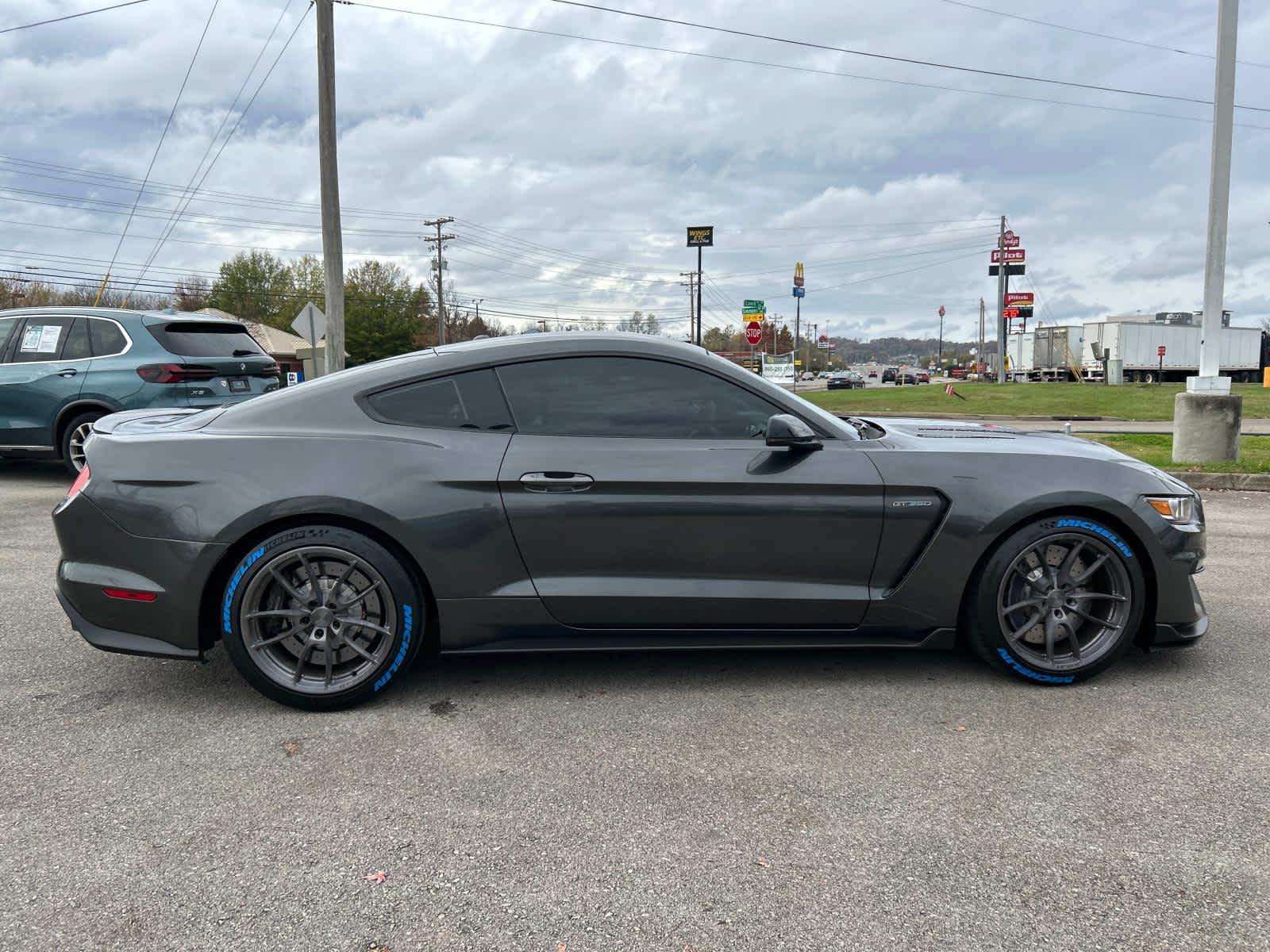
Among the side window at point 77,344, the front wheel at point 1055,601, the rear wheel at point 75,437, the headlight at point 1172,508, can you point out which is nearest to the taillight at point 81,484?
the front wheel at point 1055,601

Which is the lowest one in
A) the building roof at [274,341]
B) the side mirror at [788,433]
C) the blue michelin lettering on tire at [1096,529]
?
the blue michelin lettering on tire at [1096,529]

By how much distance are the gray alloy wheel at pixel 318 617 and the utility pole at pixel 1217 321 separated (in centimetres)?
995

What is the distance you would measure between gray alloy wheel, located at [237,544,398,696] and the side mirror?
59.9 inches

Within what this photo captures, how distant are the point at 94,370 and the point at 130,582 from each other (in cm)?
663

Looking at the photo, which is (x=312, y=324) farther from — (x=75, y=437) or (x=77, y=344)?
(x=75, y=437)

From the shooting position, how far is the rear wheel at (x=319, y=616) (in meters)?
3.30

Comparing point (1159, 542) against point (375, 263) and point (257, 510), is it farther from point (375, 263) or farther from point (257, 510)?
point (375, 263)

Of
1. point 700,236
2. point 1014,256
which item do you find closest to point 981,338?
point 1014,256

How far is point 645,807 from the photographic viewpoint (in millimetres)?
2672

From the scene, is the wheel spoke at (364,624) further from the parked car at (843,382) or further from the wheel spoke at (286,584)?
the parked car at (843,382)

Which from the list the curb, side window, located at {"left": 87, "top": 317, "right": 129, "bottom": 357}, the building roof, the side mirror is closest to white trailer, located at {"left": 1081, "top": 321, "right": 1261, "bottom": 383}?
the curb

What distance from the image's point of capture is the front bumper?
3.30 meters

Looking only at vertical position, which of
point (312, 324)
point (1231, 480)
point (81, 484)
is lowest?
point (1231, 480)

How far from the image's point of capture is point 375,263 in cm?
8256
